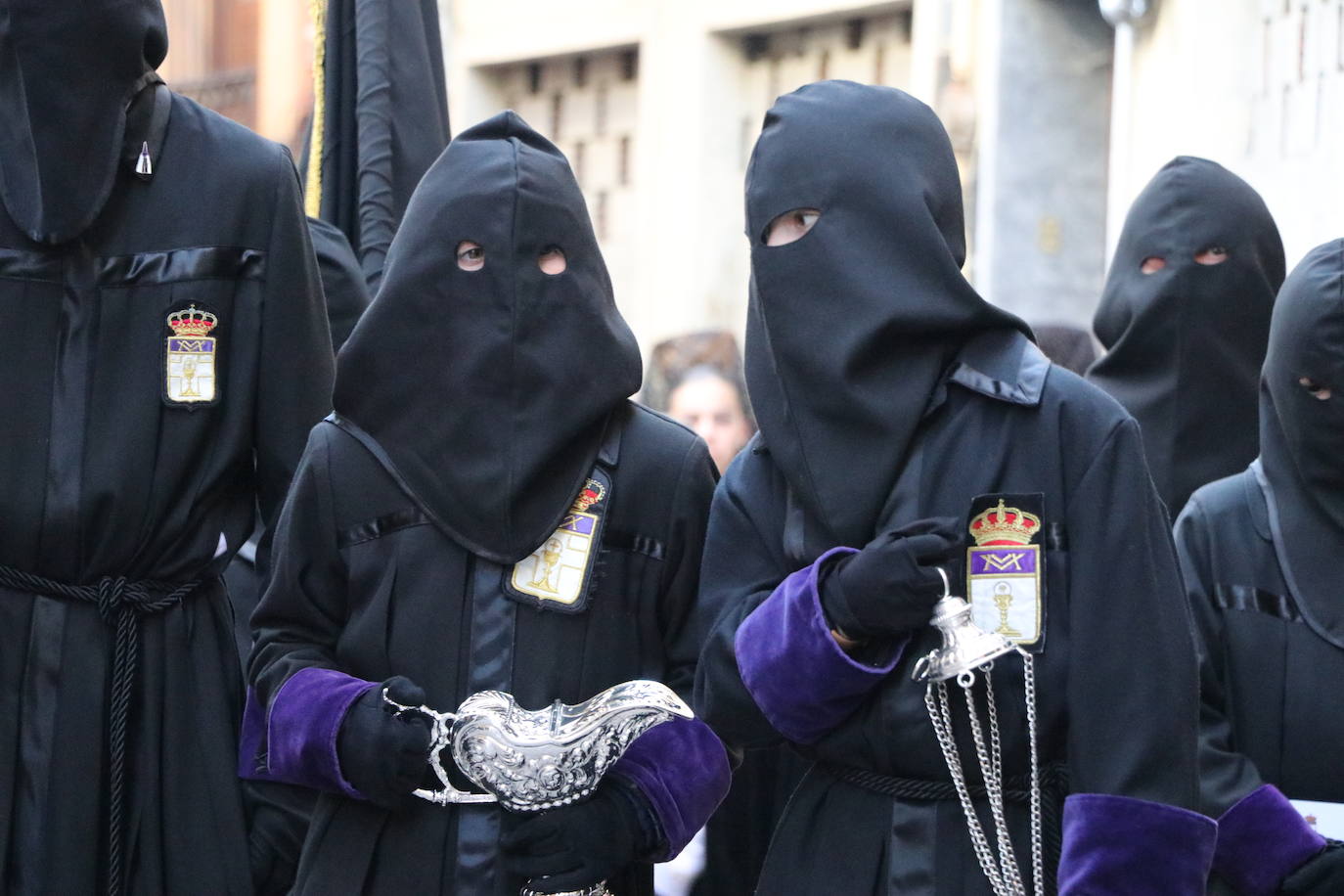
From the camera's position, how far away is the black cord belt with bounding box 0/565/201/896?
11.9 ft

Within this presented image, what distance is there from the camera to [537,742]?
330 centimetres

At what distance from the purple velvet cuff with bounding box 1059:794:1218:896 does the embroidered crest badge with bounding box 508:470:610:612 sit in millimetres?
947

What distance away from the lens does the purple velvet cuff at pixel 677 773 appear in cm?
335

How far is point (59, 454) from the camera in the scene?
366 cm

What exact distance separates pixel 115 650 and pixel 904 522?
1.45m

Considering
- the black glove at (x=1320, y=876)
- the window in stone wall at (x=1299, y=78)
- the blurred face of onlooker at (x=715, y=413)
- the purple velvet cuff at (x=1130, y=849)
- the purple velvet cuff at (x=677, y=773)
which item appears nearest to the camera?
the purple velvet cuff at (x=1130, y=849)

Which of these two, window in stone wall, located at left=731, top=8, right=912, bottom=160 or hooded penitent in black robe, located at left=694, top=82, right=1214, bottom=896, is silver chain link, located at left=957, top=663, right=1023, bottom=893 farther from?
window in stone wall, located at left=731, top=8, right=912, bottom=160

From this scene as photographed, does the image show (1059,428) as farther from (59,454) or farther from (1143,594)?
(59,454)

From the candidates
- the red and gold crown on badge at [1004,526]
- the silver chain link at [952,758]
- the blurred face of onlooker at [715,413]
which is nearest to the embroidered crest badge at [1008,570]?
the red and gold crown on badge at [1004,526]

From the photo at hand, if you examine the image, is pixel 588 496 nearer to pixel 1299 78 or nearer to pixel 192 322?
pixel 192 322

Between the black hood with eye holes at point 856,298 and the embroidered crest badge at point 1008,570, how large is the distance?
16 centimetres

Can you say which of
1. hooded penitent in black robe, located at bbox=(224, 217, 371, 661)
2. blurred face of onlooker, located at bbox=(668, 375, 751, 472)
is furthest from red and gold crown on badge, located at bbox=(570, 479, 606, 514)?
blurred face of onlooker, located at bbox=(668, 375, 751, 472)

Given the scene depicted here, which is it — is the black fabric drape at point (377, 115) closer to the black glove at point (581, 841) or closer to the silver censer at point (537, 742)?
the silver censer at point (537, 742)

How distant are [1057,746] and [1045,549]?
0.29 m
